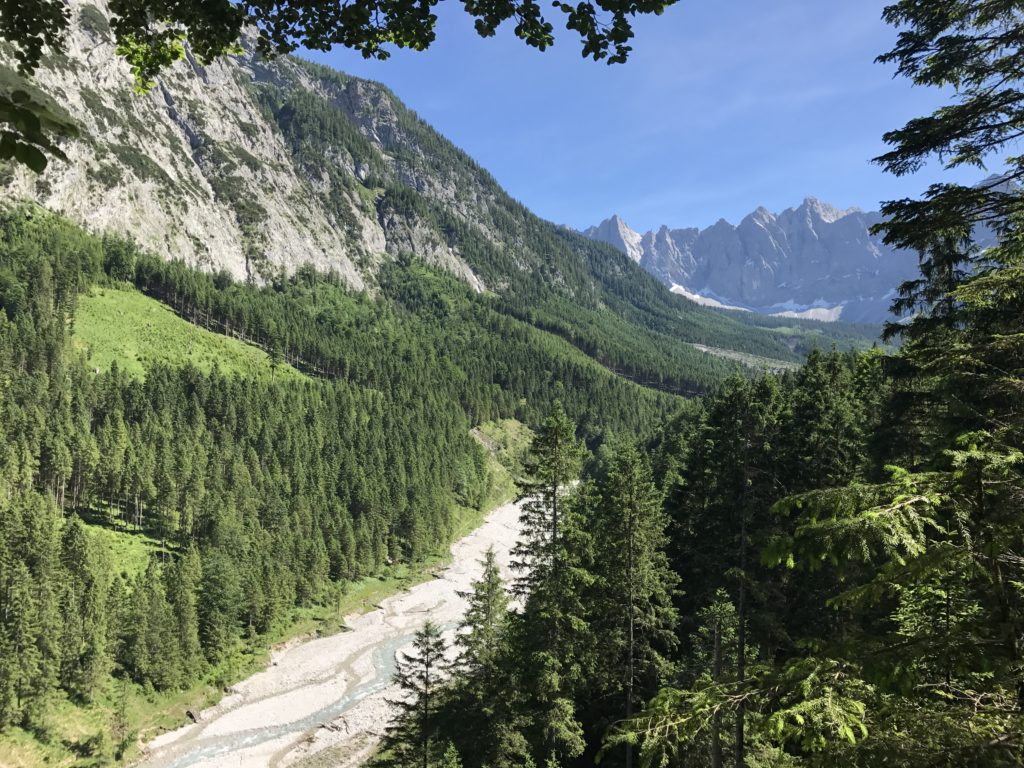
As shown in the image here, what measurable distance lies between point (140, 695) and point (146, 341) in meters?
88.6

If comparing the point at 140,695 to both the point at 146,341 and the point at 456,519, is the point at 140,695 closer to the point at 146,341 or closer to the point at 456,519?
the point at 456,519

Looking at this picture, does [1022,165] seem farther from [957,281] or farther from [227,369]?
[227,369]

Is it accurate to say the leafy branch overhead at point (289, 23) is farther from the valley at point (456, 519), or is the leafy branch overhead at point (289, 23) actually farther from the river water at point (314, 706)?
the river water at point (314, 706)

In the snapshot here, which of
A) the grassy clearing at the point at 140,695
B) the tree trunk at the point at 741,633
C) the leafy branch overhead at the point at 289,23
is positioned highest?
the leafy branch overhead at the point at 289,23

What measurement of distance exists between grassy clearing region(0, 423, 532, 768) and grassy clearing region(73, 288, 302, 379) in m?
48.2

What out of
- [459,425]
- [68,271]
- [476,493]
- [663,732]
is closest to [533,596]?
[663,732]

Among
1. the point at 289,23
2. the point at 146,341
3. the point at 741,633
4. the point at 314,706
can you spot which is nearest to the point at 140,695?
the point at 314,706

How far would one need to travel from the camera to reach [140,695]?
163 feet

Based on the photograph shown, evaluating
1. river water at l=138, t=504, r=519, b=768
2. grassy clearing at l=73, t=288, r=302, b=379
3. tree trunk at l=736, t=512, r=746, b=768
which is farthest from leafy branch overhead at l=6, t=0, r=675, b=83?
grassy clearing at l=73, t=288, r=302, b=379

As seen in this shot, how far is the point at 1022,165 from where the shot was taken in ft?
30.0

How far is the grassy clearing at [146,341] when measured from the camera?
109 metres

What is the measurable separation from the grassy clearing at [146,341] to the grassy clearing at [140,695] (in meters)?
48.2

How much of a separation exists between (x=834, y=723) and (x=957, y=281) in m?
22.6

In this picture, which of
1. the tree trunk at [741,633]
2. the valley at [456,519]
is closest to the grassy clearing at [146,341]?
the valley at [456,519]
